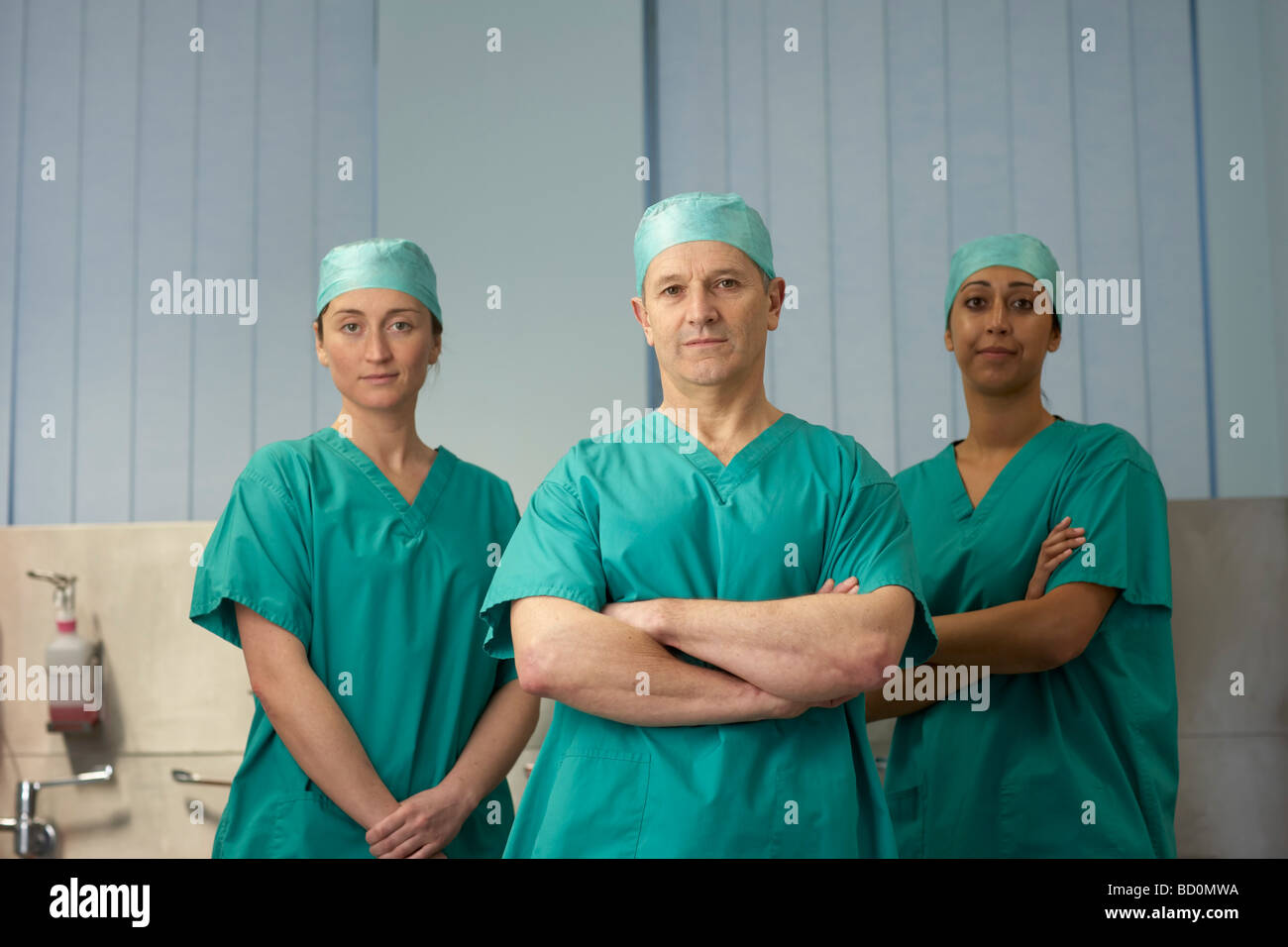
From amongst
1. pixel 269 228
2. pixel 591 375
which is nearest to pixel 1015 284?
pixel 591 375

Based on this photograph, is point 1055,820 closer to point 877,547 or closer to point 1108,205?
point 877,547

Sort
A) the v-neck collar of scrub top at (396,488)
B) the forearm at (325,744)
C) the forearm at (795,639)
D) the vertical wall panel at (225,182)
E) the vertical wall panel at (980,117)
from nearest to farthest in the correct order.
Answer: the forearm at (795,639)
the forearm at (325,744)
the v-neck collar of scrub top at (396,488)
the vertical wall panel at (980,117)
the vertical wall panel at (225,182)

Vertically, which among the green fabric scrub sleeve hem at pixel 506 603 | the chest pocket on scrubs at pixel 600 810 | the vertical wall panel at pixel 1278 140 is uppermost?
the vertical wall panel at pixel 1278 140

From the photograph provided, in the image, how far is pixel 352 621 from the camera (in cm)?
143

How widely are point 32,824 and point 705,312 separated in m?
1.59

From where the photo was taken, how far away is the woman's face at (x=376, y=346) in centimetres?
150

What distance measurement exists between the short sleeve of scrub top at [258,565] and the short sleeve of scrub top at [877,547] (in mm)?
684

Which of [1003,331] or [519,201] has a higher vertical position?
[519,201]

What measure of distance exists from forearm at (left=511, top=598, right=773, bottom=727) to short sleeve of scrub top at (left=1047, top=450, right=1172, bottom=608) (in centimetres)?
59

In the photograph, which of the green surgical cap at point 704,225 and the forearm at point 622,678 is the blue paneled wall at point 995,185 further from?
the forearm at point 622,678

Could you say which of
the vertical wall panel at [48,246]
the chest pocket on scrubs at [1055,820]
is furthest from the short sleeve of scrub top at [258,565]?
the chest pocket on scrubs at [1055,820]

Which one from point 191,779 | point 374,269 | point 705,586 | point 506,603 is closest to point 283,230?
point 374,269

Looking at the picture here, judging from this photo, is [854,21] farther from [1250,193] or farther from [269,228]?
[269,228]
